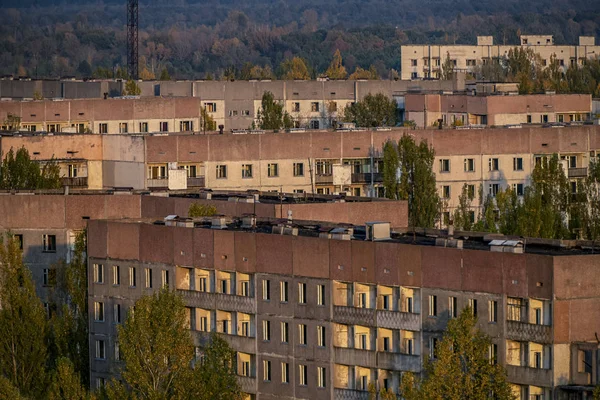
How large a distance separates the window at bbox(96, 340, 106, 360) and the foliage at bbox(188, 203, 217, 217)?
324 centimetres

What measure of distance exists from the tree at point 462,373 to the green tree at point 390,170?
70.8ft

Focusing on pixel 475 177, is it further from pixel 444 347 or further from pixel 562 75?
pixel 562 75

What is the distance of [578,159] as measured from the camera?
180 ft

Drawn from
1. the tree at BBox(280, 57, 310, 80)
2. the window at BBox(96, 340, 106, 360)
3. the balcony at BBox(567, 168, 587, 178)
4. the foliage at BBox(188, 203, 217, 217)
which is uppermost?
the tree at BBox(280, 57, 310, 80)

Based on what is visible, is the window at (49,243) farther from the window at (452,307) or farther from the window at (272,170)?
the window at (452,307)

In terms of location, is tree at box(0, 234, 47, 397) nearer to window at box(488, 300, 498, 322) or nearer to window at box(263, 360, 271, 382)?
window at box(263, 360, 271, 382)

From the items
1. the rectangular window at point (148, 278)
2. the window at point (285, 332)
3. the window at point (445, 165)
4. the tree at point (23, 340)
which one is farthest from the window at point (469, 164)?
the window at point (285, 332)

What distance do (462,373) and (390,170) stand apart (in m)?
23.0

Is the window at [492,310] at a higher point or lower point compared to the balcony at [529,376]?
higher

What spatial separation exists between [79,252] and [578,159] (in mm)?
20140

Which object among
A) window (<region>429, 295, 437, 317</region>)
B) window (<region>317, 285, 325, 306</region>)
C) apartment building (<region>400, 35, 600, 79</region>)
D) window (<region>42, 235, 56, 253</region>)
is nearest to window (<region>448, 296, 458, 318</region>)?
window (<region>429, 295, 437, 317</region>)

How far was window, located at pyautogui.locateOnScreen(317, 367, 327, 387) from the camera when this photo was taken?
101 ft

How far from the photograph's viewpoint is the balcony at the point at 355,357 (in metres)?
30.2

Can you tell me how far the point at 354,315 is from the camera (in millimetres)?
30609
